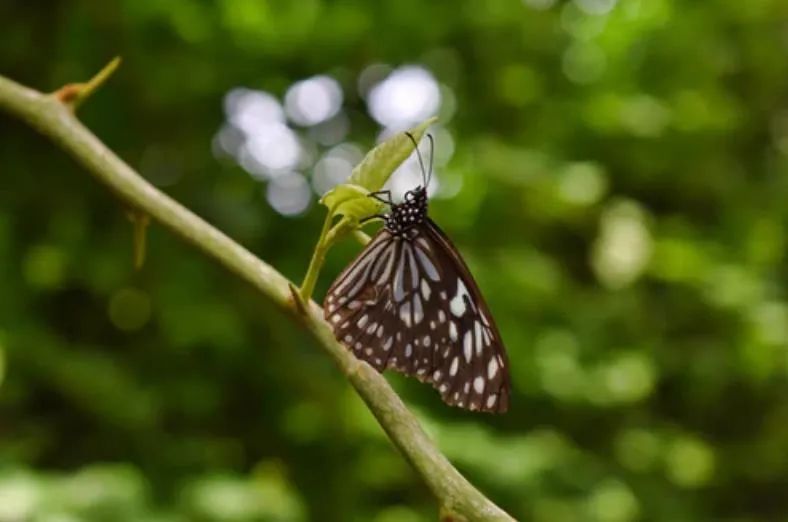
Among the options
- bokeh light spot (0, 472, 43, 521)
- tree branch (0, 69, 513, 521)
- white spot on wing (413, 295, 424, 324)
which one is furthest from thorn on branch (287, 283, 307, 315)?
bokeh light spot (0, 472, 43, 521)

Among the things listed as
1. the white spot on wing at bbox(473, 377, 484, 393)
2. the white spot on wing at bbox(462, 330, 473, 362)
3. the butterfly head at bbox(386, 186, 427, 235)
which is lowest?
the white spot on wing at bbox(473, 377, 484, 393)

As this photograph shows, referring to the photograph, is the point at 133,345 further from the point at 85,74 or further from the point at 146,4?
the point at 146,4

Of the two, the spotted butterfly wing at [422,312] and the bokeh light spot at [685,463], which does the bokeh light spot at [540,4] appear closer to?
the bokeh light spot at [685,463]

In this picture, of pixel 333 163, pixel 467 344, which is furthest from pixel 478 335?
pixel 333 163

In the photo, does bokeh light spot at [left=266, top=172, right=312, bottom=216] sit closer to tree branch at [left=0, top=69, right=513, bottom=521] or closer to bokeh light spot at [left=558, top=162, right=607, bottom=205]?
bokeh light spot at [left=558, top=162, right=607, bottom=205]

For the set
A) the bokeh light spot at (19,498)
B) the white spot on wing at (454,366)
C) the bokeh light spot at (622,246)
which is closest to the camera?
the white spot on wing at (454,366)

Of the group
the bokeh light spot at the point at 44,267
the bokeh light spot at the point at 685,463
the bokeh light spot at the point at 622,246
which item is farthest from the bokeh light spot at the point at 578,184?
the bokeh light spot at the point at 44,267

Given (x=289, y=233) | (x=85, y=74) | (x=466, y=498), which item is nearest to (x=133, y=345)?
(x=289, y=233)
